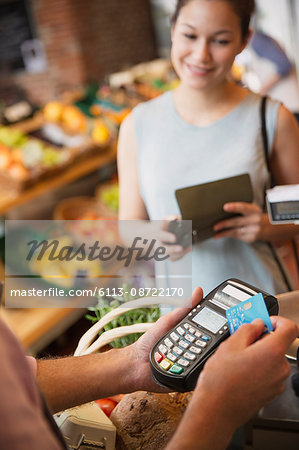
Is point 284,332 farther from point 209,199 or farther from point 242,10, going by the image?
point 242,10

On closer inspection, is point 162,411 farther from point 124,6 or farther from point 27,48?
point 124,6

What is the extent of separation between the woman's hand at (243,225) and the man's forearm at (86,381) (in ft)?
1.79

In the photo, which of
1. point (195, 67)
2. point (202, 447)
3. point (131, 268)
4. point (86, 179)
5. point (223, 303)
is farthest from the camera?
point (86, 179)

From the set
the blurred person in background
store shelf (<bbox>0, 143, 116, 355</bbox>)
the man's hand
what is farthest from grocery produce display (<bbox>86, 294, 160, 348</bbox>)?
store shelf (<bbox>0, 143, 116, 355</bbox>)

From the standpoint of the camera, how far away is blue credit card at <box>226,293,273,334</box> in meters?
0.71

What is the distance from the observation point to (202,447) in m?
0.63

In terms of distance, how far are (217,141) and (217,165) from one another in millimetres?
69

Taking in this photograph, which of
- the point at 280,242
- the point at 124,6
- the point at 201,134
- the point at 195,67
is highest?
the point at 124,6

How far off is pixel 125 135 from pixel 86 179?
A: 214 cm

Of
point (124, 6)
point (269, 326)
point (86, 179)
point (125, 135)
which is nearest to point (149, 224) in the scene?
point (125, 135)

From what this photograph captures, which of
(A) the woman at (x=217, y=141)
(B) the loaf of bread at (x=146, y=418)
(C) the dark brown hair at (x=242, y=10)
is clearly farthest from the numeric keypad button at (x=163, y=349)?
(C) the dark brown hair at (x=242, y=10)

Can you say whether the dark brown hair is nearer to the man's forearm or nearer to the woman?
the woman

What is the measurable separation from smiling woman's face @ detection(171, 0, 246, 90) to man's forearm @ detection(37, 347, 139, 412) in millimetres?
792

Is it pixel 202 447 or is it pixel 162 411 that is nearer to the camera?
pixel 202 447
